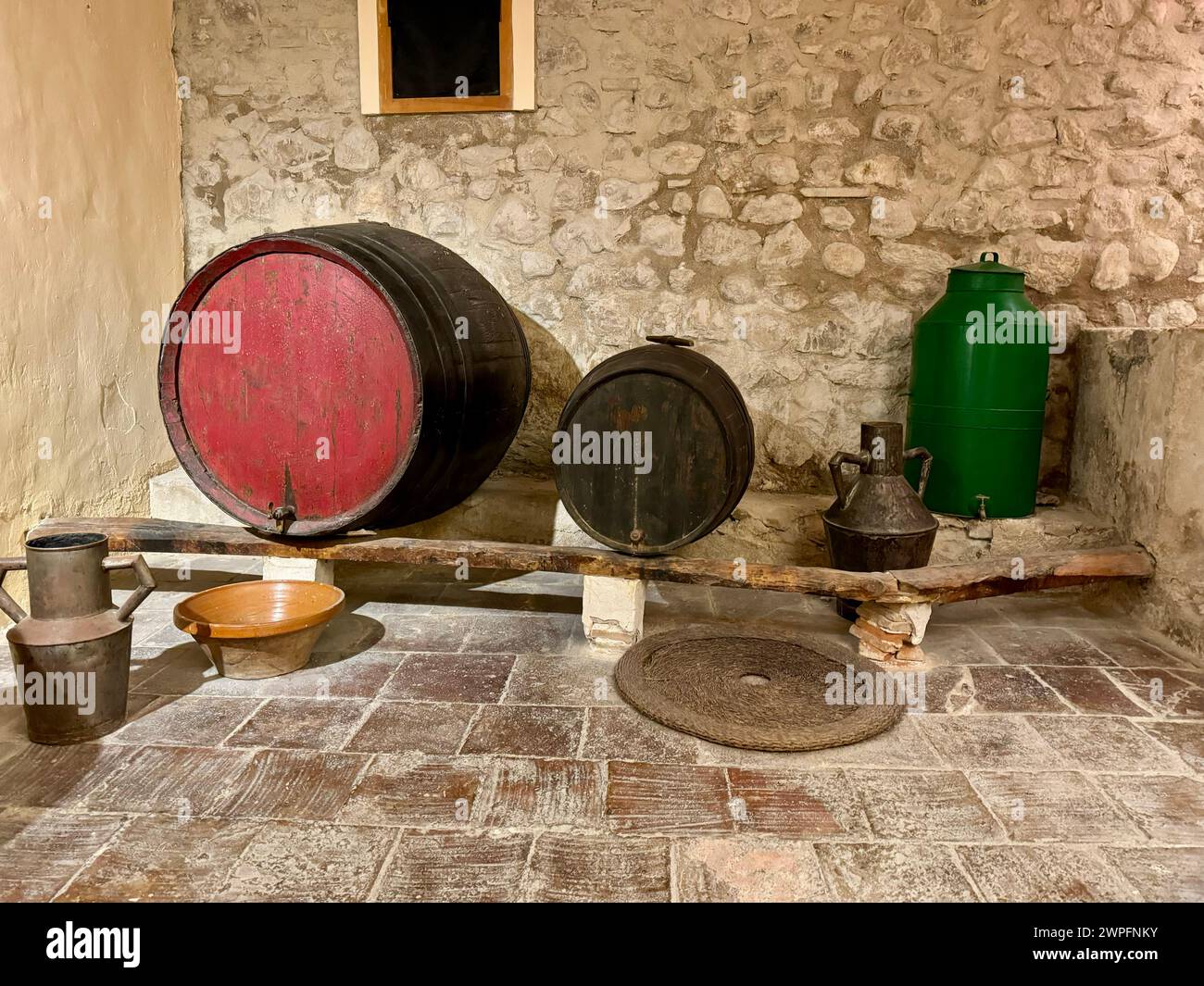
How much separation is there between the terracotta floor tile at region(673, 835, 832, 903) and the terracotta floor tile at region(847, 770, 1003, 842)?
264 millimetres

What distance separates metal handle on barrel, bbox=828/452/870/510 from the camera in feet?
11.9

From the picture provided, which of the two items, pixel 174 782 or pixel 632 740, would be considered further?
pixel 632 740

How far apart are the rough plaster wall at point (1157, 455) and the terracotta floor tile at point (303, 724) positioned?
302cm

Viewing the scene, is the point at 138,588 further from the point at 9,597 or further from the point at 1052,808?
the point at 1052,808

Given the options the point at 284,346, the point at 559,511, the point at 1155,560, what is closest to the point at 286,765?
the point at 284,346

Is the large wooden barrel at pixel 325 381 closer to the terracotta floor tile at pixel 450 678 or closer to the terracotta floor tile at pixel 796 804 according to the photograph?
the terracotta floor tile at pixel 450 678

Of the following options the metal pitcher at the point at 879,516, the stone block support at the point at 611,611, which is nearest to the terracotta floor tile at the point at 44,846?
the stone block support at the point at 611,611

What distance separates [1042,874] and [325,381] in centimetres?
265

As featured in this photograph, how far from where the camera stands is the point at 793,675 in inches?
125

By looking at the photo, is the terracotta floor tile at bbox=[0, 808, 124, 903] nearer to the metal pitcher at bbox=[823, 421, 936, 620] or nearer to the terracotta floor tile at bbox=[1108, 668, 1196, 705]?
the metal pitcher at bbox=[823, 421, 936, 620]

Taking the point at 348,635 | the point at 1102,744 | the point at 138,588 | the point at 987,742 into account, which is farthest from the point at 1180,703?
the point at 138,588

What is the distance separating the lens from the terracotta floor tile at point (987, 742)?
261cm

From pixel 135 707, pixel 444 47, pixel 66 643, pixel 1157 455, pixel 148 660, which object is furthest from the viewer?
pixel 444 47

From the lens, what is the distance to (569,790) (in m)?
2.41
